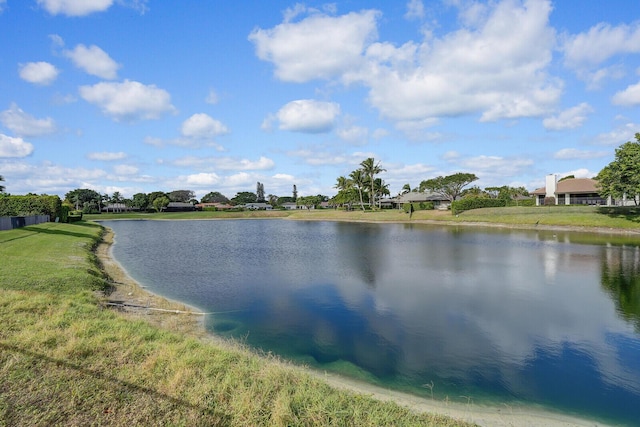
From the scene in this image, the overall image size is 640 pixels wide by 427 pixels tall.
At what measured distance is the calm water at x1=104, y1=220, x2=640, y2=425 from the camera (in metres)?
9.80

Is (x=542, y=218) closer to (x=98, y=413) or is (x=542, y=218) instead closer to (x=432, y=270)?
(x=432, y=270)

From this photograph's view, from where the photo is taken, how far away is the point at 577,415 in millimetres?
8367

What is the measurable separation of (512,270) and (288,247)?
21.0 metres

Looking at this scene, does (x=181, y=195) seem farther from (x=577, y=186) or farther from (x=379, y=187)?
(x=577, y=186)

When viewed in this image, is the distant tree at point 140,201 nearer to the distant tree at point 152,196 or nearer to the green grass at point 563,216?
the distant tree at point 152,196

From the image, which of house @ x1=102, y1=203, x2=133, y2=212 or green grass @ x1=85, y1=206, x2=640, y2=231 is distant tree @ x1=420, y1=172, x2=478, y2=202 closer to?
green grass @ x1=85, y1=206, x2=640, y2=231

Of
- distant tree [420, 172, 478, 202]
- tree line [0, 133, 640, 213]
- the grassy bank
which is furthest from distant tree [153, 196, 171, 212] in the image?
Result: the grassy bank

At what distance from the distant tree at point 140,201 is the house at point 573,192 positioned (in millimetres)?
128924

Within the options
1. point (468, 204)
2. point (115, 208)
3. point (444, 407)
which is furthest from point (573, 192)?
point (115, 208)

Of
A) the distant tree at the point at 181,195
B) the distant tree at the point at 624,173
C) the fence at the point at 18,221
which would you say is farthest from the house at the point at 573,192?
the distant tree at the point at 181,195

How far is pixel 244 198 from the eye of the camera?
188 metres

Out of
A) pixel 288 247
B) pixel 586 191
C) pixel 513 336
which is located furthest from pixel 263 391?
pixel 586 191

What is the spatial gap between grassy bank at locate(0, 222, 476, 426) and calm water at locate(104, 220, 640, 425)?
320 cm

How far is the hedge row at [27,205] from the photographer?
54.7m
